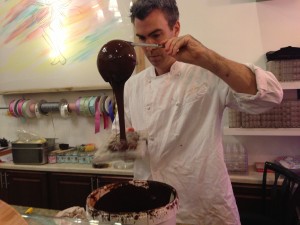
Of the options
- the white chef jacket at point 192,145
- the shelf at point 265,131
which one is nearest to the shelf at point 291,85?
the shelf at point 265,131

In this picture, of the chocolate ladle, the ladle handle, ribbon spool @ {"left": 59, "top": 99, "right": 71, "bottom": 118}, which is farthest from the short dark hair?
ribbon spool @ {"left": 59, "top": 99, "right": 71, "bottom": 118}

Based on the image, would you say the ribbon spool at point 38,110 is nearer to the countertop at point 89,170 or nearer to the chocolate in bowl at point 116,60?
the countertop at point 89,170

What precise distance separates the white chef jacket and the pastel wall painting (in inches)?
59.1

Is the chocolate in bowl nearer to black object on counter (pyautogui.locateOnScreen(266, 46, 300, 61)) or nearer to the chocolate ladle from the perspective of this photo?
the chocolate ladle

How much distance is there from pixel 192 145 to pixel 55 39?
2296mm

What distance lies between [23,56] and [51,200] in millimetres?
1697

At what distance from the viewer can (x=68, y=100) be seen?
10.3ft

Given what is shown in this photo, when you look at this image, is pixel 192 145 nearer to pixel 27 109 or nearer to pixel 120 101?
pixel 120 101

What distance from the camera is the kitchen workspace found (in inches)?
45.4

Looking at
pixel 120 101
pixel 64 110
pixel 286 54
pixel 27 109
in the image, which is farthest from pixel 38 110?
pixel 286 54

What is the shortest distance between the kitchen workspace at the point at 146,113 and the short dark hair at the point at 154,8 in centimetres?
1

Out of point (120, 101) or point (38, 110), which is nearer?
point (120, 101)

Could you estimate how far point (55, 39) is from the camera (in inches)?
120

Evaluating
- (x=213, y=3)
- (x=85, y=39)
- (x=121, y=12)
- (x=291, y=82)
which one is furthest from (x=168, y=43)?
(x=85, y=39)
